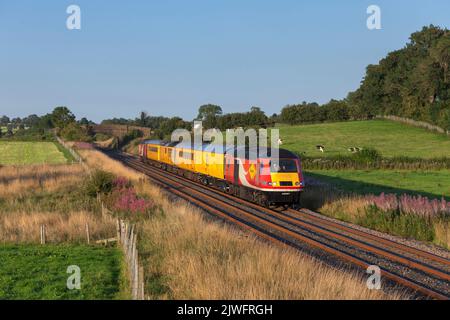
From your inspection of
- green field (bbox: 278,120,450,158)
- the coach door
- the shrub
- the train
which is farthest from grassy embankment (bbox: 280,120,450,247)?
the shrub

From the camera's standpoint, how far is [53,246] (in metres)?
17.2

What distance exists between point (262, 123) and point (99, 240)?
317ft

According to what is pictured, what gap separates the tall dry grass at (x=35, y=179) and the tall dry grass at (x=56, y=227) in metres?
9.03

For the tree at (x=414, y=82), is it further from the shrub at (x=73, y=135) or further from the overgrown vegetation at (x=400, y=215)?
the shrub at (x=73, y=135)

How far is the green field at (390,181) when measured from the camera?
30875 millimetres

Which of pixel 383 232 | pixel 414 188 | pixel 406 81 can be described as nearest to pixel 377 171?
pixel 414 188

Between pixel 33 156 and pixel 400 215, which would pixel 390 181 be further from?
pixel 33 156

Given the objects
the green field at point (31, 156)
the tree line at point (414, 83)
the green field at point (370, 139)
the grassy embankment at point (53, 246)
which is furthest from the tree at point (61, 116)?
the grassy embankment at point (53, 246)

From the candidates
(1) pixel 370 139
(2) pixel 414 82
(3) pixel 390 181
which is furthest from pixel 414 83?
(3) pixel 390 181

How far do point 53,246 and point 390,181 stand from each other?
27394 millimetres

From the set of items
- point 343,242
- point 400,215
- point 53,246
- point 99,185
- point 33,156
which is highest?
point 99,185

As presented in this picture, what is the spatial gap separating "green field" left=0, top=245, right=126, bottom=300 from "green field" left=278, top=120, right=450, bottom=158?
4112 centimetres

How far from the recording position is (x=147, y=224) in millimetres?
17391
